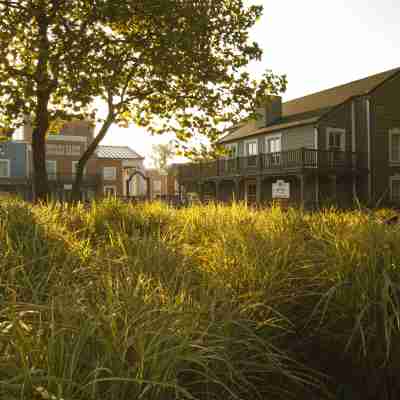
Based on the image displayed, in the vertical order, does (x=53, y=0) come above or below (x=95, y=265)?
above

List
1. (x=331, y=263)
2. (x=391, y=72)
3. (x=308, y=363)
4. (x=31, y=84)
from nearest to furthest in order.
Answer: (x=308, y=363), (x=331, y=263), (x=31, y=84), (x=391, y=72)

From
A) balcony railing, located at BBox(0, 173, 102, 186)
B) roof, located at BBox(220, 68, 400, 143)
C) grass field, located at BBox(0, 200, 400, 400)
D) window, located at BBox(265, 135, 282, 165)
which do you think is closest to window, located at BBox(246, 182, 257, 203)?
window, located at BBox(265, 135, 282, 165)

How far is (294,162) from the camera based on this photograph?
74.3ft

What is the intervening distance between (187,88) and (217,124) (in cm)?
153

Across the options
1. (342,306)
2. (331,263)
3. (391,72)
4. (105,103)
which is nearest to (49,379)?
(342,306)

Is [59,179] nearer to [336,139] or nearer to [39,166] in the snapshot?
[336,139]

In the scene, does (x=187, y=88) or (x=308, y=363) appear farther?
(x=187, y=88)

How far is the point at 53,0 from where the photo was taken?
971 cm

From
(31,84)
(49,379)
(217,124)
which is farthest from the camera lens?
(217,124)

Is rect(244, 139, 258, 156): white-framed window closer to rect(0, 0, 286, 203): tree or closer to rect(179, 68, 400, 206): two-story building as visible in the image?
rect(179, 68, 400, 206): two-story building

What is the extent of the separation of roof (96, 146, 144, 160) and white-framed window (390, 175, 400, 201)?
101 ft

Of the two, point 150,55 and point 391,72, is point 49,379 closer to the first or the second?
point 150,55

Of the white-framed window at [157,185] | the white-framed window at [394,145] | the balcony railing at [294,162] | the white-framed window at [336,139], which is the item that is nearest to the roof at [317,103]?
the white-framed window at [336,139]

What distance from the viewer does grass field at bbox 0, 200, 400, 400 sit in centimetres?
167
